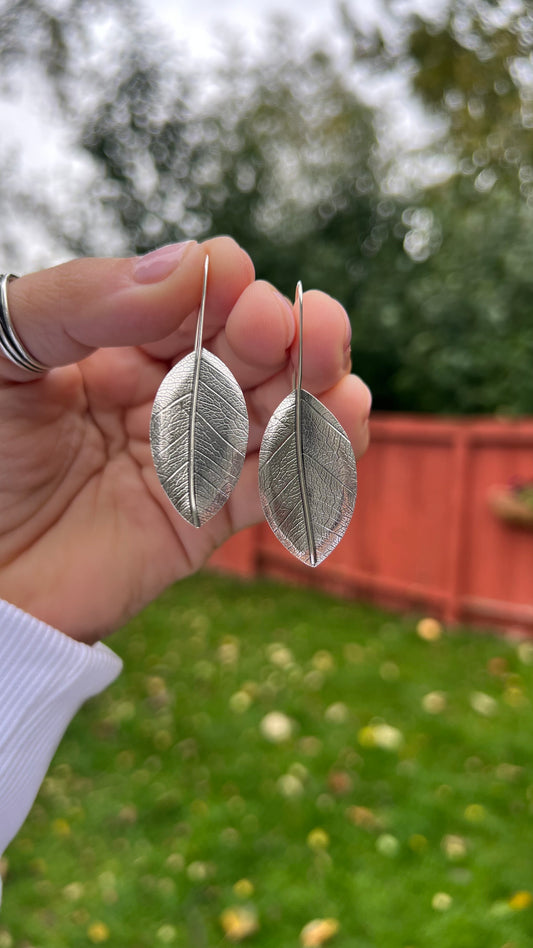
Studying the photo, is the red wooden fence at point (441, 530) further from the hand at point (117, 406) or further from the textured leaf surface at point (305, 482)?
the textured leaf surface at point (305, 482)

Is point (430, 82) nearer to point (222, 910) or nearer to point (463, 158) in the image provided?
point (463, 158)

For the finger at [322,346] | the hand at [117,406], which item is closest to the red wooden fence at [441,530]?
the hand at [117,406]

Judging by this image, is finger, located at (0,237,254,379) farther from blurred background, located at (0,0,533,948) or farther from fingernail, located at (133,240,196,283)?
blurred background, located at (0,0,533,948)

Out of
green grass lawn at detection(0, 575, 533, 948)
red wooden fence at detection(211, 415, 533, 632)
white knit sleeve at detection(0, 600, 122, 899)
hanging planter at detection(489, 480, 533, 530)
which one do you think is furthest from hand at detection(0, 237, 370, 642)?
red wooden fence at detection(211, 415, 533, 632)

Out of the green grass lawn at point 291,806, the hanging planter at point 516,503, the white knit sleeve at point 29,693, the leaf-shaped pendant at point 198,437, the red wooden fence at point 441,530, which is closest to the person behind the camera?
the leaf-shaped pendant at point 198,437

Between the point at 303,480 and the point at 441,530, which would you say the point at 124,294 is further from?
the point at 441,530
